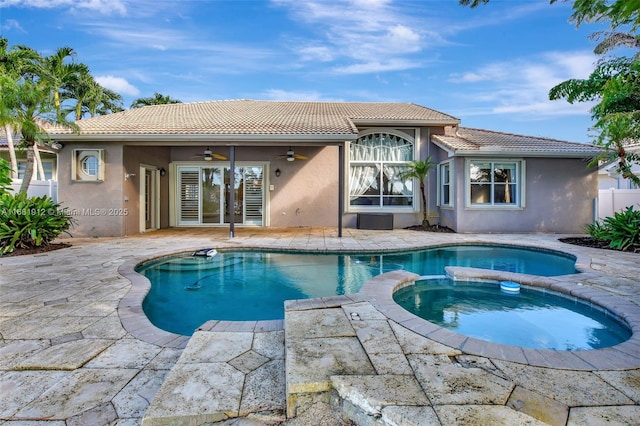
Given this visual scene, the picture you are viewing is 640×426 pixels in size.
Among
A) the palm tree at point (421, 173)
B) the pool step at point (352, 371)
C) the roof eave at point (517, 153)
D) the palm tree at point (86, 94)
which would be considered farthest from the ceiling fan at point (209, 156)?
the palm tree at point (86, 94)

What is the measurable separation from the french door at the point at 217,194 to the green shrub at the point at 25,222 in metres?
5.08

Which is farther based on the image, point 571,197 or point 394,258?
point 571,197

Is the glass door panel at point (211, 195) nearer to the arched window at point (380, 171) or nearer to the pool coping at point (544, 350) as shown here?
the arched window at point (380, 171)

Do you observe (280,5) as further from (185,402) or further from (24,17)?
(185,402)

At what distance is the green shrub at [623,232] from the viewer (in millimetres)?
8586

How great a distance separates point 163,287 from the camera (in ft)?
19.8

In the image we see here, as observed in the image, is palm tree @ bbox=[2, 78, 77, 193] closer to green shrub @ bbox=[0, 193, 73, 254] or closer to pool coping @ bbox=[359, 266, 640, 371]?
green shrub @ bbox=[0, 193, 73, 254]

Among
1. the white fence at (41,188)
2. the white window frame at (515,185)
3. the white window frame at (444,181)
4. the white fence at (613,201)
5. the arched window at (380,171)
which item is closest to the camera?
the white fence at (41,188)

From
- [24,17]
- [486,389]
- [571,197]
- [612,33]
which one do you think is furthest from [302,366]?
[24,17]

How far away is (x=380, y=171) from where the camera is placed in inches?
543

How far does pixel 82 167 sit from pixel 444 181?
12.9 m

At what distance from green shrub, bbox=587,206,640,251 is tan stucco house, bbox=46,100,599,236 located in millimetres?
2786

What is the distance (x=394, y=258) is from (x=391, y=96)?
13.6 meters

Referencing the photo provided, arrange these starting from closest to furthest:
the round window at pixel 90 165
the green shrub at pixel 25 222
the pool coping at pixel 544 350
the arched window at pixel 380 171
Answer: the pool coping at pixel 544 350
the green shrub at pixel 25 222
the round window at pixel 90 165
the arched window at pixel 380 171
